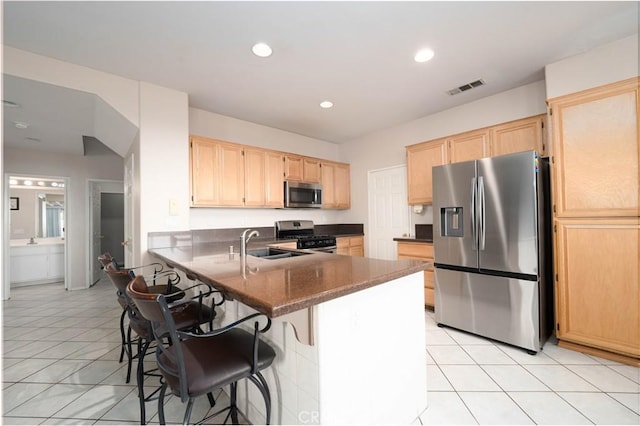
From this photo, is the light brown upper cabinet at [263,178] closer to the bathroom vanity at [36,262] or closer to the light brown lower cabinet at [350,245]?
the light brown lower cabinet at [350,245]

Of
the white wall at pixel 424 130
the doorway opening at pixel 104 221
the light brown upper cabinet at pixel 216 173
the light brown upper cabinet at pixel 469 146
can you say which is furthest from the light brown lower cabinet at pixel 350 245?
the doorway opening at pixel 104 221

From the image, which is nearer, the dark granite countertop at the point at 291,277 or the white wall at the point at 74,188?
the dark granite countertop at the point at 291,277

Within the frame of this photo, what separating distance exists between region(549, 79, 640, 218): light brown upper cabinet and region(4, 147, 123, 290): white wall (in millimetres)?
6953

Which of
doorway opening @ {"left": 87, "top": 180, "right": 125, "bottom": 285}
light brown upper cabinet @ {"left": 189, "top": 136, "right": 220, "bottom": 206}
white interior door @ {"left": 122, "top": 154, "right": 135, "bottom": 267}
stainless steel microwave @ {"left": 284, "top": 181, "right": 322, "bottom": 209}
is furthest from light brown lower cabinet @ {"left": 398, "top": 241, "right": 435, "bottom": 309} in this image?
doorway opening @ {"left": 87, "top": 180, "right": 125, "bottom": 285}

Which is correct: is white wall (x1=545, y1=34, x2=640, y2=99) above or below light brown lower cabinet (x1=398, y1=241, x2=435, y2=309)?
above

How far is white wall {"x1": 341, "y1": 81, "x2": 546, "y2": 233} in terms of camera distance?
3.21 meters

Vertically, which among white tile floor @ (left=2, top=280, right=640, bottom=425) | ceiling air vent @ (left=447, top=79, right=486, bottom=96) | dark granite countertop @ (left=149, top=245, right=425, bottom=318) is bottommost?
white tile floor @ (left=2, top=280, right=640, bottom=425)

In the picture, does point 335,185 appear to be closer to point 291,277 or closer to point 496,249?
point 496,249

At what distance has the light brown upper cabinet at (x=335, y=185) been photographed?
191 inches

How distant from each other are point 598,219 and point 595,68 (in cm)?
132

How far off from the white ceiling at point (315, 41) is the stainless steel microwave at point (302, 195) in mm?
1369

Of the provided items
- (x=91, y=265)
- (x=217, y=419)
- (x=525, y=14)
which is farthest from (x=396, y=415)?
(x=91, y=265)

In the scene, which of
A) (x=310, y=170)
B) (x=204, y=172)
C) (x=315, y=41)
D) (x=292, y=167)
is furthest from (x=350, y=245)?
(x=315, y=41)

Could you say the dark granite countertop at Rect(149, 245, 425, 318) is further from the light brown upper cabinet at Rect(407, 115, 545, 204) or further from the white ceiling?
the light brown upper cabinet at Rect(407, 115, 545, 204)
